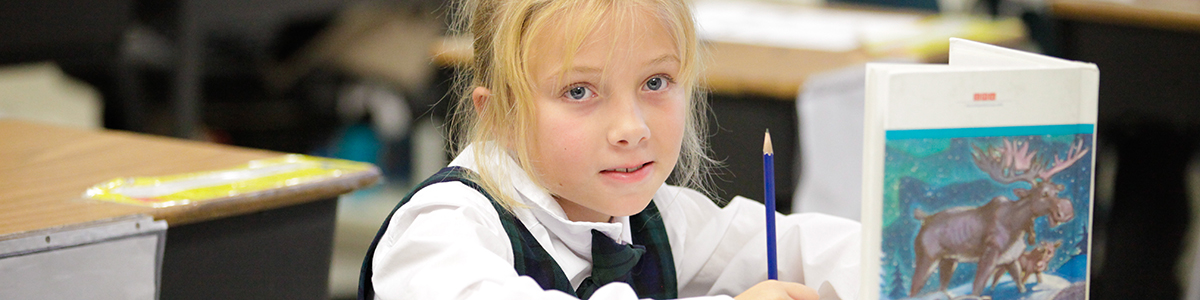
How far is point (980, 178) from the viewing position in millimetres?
578

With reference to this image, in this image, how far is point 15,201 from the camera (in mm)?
894

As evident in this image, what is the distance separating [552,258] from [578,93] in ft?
0.44

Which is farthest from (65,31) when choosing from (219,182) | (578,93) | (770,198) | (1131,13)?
(1131,13)

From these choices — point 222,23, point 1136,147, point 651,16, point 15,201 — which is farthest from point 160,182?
point 1136,147

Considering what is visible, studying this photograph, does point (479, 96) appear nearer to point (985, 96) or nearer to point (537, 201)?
point (537, 201)

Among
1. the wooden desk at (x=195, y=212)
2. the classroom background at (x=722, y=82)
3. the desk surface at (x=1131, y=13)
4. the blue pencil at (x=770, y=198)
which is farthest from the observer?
the desk surface at (x=1131, y=13)

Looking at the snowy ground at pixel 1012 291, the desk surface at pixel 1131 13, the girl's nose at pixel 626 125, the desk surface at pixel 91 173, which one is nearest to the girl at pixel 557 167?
the girl's nose at pixel 626 125

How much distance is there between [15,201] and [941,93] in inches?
30.8

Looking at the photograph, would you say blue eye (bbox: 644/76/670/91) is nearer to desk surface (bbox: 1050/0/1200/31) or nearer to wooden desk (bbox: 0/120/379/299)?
wooden desk (bbox: 0/120/379/299)

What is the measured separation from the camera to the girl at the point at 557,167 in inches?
26.0

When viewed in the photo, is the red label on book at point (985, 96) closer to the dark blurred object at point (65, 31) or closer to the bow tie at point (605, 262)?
the bow tie at point (605, 262)

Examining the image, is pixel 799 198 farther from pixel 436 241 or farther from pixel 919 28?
pixel 436 241

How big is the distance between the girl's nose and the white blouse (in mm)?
95

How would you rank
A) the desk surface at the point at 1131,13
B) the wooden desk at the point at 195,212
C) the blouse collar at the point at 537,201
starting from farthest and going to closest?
the desk surface at the point at 1131,13 < the wooden desk at the point at 195,212 < the blouse collar at the point at 537,201
